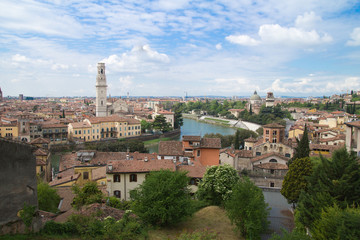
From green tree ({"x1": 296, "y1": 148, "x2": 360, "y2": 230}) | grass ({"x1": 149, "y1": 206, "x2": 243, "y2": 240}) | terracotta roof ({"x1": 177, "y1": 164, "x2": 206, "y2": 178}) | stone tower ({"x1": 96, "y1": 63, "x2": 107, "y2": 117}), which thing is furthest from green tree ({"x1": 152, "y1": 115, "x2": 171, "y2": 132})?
green tree ({"x1": 296, "y1": 148, "x2": 360, "y2": 230})

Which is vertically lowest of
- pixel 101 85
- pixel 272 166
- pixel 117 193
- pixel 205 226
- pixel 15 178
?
pixel 272 166

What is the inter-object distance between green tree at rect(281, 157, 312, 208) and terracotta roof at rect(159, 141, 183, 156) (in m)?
6.69

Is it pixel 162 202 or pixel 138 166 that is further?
pixel 138 166

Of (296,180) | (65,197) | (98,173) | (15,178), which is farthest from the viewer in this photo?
(98,173)

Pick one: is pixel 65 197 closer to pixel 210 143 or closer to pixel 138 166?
pixel 138 166

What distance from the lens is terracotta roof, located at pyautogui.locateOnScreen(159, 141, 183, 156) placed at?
1708cm

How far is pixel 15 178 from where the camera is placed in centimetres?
576

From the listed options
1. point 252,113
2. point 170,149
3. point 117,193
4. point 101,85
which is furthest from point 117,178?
point 252,113

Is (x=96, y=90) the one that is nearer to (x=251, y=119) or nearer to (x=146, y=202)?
(x=251, y=119)

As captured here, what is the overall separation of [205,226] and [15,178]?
6.09 meters

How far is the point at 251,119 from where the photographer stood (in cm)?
5984

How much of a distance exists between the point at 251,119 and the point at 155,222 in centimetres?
5347

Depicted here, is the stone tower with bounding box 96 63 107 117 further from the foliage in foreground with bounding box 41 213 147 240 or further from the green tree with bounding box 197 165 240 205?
the foliage in foreground with bounding box 41 213 147 240

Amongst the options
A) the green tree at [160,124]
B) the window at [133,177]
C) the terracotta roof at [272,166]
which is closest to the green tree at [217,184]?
the window at [133,177]
